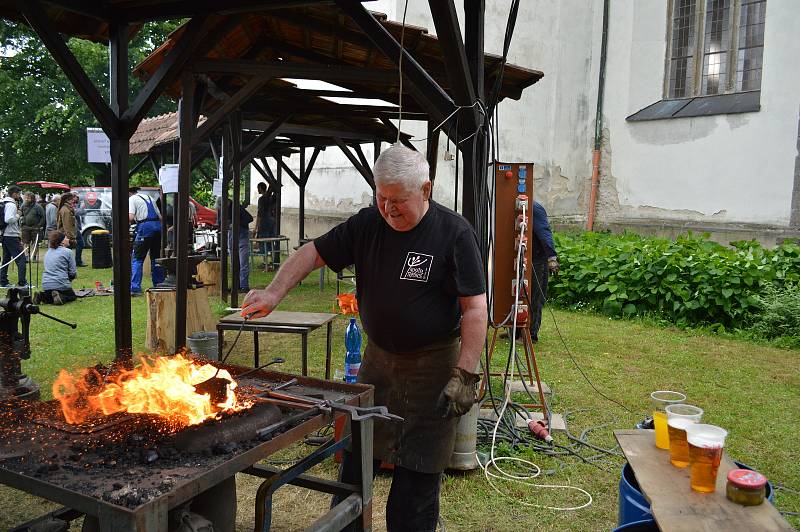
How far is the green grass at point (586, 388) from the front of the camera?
3.80 metres

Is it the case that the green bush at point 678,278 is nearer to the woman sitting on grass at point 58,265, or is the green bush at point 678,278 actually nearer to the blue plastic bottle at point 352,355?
the blue plastic bottle at point 352,355

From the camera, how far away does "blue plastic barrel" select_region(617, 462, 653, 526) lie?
266 centimetres

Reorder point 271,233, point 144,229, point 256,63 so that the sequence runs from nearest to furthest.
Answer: point 256,63
point 144,229
point 271,233

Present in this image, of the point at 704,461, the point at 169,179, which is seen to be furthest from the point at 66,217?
the point at 704,461

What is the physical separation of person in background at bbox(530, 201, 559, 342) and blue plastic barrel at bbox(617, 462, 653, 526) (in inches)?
183

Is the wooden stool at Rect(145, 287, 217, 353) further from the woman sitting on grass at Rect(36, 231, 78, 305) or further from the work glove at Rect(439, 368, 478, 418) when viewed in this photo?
the work glove at Rect(439, 368, 478, 418)

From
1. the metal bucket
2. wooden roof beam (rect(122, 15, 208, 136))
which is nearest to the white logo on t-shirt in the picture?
the metal bucket

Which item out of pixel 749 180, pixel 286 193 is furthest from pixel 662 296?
pixel 286 193

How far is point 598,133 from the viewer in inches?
627

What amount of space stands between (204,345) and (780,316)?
7.31 meters

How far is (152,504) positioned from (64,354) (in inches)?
241

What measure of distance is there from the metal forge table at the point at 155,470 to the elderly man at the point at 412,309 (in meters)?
0.24

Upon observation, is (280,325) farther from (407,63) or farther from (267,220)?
(267,220)

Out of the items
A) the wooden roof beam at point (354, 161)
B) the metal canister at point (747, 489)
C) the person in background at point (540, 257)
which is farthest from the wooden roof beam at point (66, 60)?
the wooden roof beam at point (354, 161)
